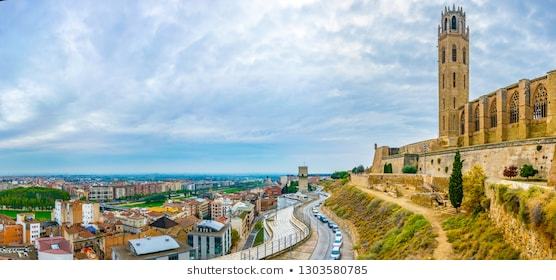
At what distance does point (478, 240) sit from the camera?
3910mm

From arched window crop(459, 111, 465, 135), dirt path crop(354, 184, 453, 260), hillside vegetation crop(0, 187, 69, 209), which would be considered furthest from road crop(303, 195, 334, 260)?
arched window crop(459, 111, 465, 135)

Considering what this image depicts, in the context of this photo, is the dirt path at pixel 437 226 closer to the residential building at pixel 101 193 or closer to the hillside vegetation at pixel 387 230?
the hillside vegetation at pixel 387 230

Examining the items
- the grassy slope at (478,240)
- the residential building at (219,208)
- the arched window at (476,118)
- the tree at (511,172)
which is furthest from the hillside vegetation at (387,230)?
the arched window at (476,118)

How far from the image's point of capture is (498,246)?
139 inches

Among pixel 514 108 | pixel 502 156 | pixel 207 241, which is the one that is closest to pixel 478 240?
pixel 207 241

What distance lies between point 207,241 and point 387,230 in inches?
110

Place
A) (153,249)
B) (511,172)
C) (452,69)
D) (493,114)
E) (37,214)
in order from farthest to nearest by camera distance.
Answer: (452,69) → (493,114) → (37,214) → (511,172) → (153,249)

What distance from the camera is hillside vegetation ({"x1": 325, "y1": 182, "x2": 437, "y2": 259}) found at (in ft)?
14.0

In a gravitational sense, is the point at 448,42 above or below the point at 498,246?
above

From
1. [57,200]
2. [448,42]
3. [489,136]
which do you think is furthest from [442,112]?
[57,200]

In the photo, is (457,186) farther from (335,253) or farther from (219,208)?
(219,208)

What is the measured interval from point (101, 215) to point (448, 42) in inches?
449
